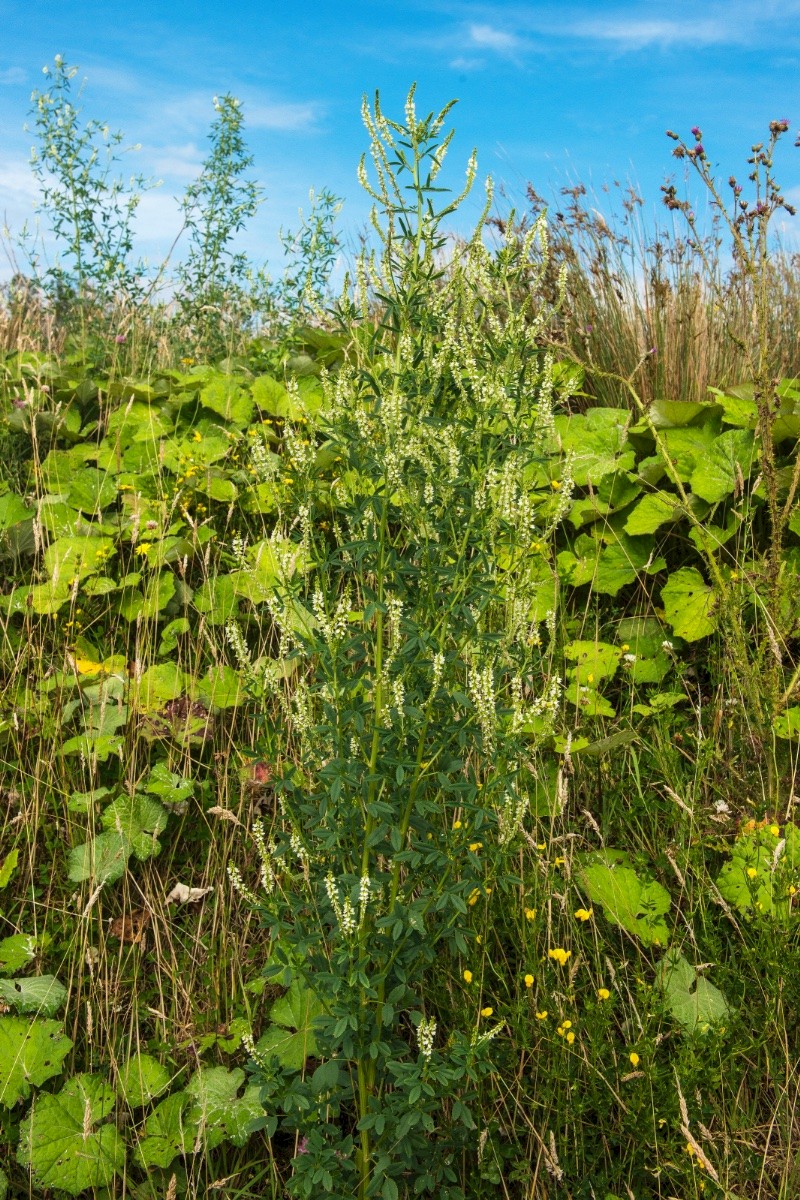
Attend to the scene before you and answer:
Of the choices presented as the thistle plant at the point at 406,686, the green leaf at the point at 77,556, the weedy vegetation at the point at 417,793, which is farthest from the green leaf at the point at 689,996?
the green leaf at the point at 77,556

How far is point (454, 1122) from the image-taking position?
200 cm

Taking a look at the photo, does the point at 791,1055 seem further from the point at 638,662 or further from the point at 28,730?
the point at 28,730

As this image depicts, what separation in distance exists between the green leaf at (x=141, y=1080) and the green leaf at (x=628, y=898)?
3.45 feet

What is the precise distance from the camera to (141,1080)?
215 cm

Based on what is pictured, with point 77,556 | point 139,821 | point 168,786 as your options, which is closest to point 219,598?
point 77,556

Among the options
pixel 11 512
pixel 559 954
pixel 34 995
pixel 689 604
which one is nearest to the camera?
pixel 559 954

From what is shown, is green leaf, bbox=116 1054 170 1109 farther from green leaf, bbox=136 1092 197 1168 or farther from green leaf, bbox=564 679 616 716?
green leaf, bbox=564 679 616 716

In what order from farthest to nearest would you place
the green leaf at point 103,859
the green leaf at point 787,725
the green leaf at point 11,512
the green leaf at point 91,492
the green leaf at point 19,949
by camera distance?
the green leaf at point 91,492
the green leaf at point 11,512
the green leaf at point 787,725
the green leaf at point 103,859
the green leaf at point 19,949

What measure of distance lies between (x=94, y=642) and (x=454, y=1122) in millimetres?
2149

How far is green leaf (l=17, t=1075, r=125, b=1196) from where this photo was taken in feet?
6.77

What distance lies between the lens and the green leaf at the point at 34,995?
234 centimetres

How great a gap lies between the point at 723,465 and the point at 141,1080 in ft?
8.41

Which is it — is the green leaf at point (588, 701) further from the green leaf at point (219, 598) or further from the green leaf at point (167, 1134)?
the green leaf at point (167, 1134)

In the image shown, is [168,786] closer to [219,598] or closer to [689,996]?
[219,598]
